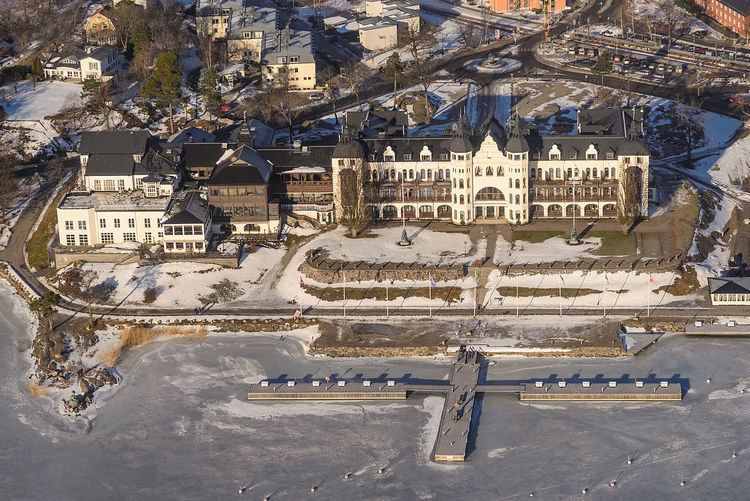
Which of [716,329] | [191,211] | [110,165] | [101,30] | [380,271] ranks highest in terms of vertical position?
[110,165]

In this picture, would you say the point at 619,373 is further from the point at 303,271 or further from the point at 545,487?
the point at 303,271

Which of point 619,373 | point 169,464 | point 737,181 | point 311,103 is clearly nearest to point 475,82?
point 311,103

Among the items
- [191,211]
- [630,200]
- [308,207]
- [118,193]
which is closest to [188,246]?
[191,211]

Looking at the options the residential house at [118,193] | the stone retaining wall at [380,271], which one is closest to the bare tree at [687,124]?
the stone retaining wall at [380,271]

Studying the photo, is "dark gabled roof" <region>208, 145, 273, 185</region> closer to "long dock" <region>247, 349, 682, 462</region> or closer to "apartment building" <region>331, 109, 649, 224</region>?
"apartment building" <region>331, 109, 649, 224</region>

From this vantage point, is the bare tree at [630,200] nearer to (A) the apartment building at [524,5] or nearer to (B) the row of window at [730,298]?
(B) the row of window at [730,298]

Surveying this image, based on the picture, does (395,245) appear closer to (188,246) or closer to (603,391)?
(188,246)
